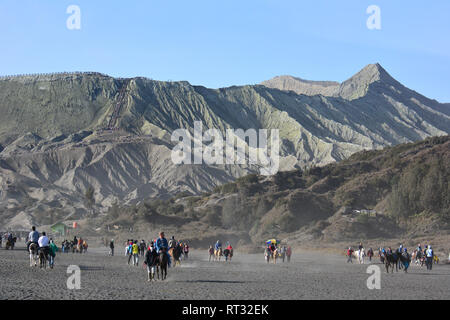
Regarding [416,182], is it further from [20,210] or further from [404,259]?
[20,210]

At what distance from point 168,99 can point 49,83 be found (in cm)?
3412

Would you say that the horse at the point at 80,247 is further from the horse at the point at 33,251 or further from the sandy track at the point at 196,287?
the sandy track at the point at 196,287

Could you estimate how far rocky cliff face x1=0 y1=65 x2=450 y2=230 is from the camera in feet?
402

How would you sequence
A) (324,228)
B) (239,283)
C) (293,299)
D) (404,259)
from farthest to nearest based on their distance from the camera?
(324,228) < (404,259) < (239,283) < (293,299)

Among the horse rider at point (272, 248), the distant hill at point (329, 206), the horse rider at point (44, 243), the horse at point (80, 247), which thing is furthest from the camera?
the distant hill at point (329, 206)

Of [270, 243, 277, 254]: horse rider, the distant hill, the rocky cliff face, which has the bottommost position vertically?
[270, 243, 277, 254]: horse rider

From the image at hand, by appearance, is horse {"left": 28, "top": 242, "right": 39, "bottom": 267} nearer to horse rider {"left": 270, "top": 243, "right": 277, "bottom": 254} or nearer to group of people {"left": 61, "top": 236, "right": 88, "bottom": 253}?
horse rider {"left": 270, "top": 243, "right": 277, "bottom": 254}

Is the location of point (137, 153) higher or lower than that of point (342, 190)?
higher

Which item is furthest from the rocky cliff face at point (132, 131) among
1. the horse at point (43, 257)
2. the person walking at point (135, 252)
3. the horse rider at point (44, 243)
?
the horse rider at point (44, 243)

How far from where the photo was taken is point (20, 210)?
10281 centimetres

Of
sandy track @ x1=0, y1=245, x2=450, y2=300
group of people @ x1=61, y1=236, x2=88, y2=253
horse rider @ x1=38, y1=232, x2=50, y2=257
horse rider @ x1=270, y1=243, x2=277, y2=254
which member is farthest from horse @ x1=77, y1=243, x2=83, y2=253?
horse rider @ x1=38, y1=232, x2=50, y2=257

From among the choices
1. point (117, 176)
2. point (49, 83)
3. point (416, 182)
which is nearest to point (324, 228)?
point (416, 182)

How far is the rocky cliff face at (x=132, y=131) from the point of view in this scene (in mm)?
122625

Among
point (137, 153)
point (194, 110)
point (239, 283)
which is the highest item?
point (194, 110)
